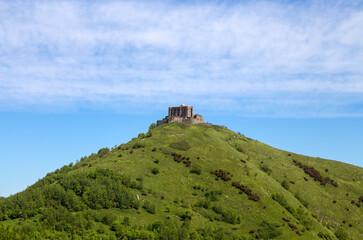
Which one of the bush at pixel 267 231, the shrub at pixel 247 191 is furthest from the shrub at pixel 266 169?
the bush at pixel 267 231

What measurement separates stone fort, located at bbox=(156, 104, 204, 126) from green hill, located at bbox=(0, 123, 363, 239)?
12131mm

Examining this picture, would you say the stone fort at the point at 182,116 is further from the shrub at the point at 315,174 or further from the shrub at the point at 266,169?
the shrub at the point at 315,174

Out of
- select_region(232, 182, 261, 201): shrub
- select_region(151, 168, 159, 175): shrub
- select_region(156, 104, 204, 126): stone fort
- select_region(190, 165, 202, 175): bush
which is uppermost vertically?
select_region(156, 104, 204, 126): stone fort

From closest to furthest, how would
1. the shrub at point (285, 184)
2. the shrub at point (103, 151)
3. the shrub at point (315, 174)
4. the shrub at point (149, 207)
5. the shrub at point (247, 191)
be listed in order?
the shrub at point (149, 207)
the shrub at point (247, 191)
the shrub at point (285, 184)
the shrub at point (315, 174)
the shrub at point (103, 151)

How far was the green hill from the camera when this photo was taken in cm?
6681

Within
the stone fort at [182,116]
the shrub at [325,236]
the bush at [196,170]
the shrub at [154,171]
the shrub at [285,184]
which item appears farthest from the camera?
the stone fort at [182,116]

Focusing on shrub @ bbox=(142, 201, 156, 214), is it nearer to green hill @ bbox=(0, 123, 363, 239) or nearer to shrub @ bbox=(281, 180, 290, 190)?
green hill @ bbox=(0, 123, 363, 239)

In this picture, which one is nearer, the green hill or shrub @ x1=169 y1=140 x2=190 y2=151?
the green hill

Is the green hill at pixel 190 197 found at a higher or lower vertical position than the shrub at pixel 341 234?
higher

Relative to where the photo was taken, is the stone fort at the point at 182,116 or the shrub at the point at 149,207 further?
the stone fort at the point at 182,116

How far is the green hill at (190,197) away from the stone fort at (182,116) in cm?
1213

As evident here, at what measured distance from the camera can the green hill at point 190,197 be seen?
66.8 meters

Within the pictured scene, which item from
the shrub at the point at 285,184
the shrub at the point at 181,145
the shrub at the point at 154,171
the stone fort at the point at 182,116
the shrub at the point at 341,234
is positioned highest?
the stone fort at the point at 182,116

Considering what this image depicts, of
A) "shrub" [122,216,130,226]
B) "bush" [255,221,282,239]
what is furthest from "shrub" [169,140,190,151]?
"shrub" [122,216,130,226]
